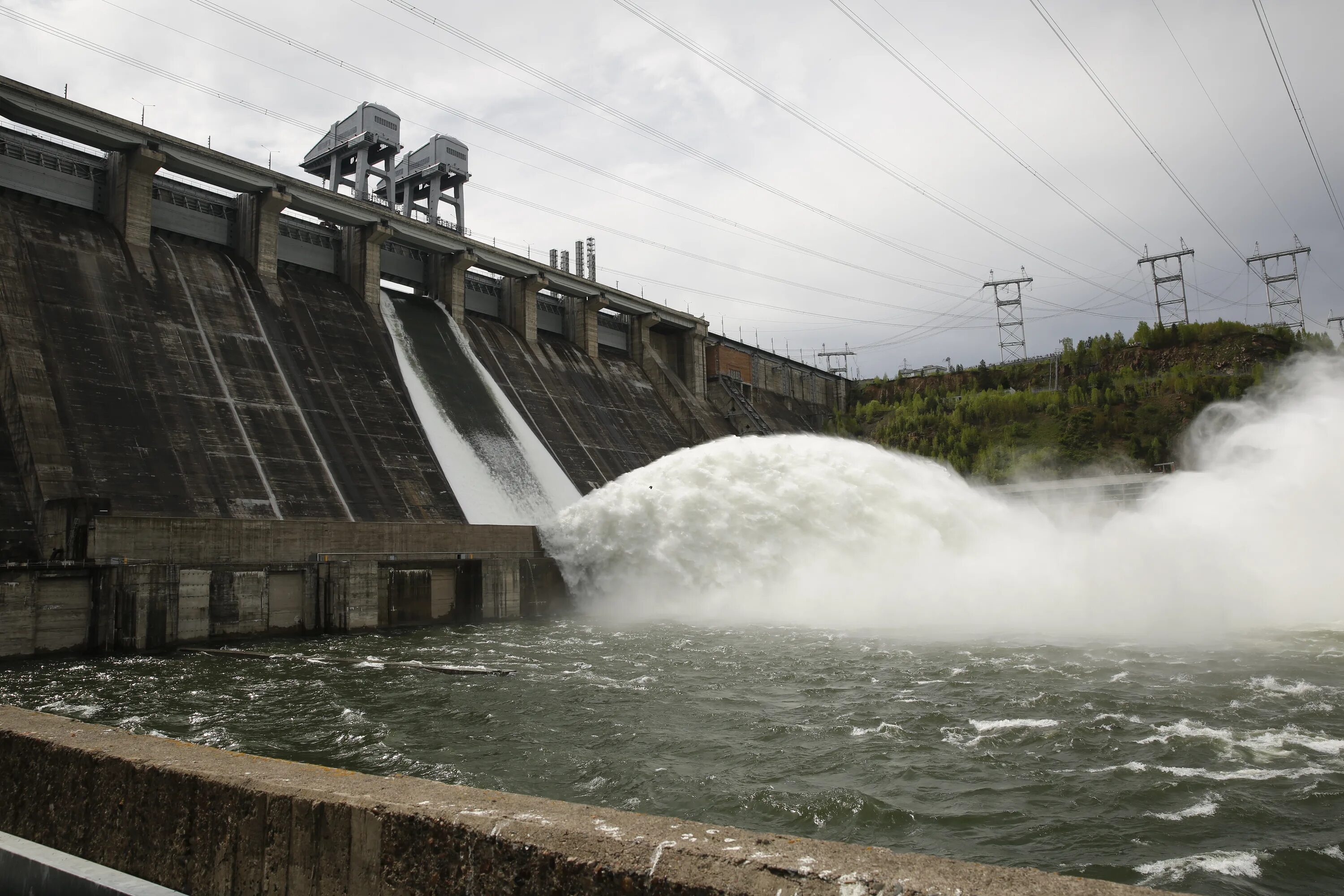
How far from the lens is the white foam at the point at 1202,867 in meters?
5.70

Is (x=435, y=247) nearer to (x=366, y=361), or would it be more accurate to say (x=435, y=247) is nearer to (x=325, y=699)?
(x=366, y=361)

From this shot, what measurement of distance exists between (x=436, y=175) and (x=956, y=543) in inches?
1237

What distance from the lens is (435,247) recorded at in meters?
36.3

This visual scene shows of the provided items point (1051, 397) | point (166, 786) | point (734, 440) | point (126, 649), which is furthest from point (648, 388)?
point (166, 786)

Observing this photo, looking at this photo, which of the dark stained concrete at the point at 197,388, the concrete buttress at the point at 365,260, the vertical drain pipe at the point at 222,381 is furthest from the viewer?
the concrete buttress at the point at 365,260

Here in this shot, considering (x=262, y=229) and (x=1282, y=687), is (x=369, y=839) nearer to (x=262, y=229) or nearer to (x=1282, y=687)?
(x=1282, y=687)

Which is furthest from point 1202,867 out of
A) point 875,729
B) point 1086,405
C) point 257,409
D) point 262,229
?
point 1086,405

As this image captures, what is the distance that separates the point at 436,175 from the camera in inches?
1737

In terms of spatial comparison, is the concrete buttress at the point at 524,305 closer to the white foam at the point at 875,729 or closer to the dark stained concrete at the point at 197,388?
the dark stained concrete at the point at 197,388

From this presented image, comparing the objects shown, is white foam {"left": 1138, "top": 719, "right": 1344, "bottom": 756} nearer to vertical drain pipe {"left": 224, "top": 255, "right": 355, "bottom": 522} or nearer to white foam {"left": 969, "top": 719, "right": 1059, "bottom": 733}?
white foam {"left": 969, "top": 719, "right": 1059, "bottom": 733}

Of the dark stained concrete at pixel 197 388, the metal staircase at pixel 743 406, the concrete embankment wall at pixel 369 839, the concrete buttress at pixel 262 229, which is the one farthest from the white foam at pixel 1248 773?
the metal staircase at pixel 743 406

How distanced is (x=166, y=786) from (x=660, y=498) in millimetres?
23137

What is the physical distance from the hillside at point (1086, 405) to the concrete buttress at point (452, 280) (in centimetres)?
2552

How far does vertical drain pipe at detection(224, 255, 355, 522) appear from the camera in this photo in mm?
24031
